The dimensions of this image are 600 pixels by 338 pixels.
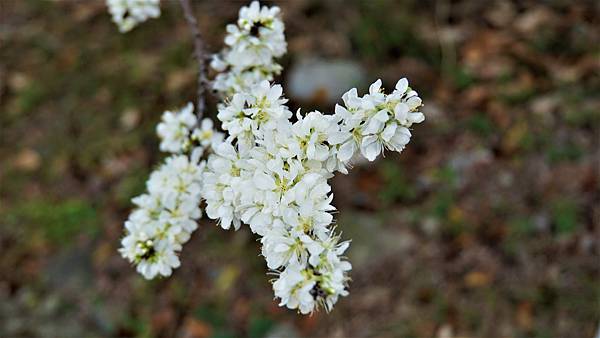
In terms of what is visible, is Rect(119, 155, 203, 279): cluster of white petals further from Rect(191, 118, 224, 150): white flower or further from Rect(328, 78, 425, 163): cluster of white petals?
Rect(328, 78, 425, 163): cluster of white petals

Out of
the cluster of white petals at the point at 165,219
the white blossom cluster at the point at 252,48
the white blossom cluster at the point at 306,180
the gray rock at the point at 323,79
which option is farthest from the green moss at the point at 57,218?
the white blossom cluster at the point at 306,180

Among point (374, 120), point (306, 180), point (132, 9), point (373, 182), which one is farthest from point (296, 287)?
point (373, 182)

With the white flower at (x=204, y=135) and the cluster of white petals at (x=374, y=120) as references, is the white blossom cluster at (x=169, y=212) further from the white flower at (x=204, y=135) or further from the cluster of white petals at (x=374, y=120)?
the cluster of white petals at (x=374, y=120)

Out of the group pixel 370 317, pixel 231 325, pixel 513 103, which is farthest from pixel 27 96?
pixel 513 103

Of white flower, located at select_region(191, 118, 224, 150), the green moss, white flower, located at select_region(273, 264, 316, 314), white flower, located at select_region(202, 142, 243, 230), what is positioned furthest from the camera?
the green moss

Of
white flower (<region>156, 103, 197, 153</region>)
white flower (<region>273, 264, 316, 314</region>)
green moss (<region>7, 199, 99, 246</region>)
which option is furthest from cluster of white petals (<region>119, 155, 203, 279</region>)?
green moss (<region>7, 199, 99, 246</region>)

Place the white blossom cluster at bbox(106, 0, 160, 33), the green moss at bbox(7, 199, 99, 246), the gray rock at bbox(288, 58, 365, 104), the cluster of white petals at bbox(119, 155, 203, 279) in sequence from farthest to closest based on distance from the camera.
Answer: the gray rock at bbox(288, 58, 365, 104)
the green moss at bbox(7, 199, 99, 246)
the white blossom cluster at bbox(106, 0, 160, 33)
the cluster of white petals at bbox(119, 155, 203, 279)

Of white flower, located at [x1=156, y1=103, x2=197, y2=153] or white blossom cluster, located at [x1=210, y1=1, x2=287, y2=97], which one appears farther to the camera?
white flower, located at [x1=156, y1=103, x2=197, y2=153]

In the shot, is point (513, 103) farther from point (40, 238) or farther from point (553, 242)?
point (40, 238)
